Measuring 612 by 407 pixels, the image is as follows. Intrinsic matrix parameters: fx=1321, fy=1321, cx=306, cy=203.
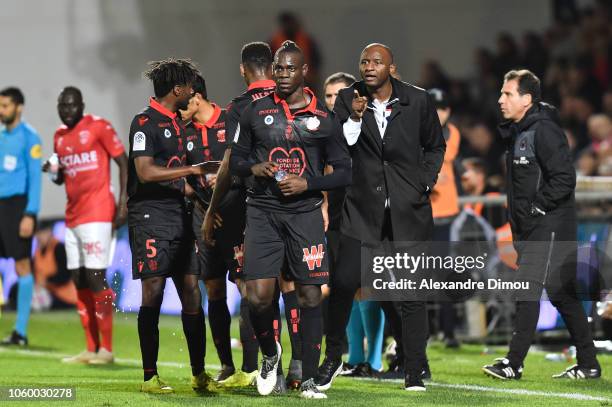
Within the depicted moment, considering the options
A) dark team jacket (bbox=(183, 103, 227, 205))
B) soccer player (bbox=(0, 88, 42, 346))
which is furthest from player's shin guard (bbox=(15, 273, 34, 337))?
dark team jacket (bbox=(183, 103, 227, 205))

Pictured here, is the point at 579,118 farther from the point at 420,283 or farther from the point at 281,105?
the point at 281,105

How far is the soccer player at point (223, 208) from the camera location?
880cm

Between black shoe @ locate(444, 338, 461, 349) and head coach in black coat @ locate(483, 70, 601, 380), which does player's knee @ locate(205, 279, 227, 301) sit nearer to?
head coach in black coat @ locate(483, 70, 601, 380)

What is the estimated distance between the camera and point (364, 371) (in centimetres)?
987

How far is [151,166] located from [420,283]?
2.60 metres

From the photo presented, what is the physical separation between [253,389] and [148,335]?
0.82 metres

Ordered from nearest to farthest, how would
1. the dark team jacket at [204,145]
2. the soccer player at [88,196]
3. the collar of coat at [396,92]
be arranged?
the collar of coat at [396,92]
the dark team jacket at [204,145]
the soccer player at [88,196]

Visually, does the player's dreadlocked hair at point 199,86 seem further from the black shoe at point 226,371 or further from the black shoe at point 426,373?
the black shoe at point 426,373

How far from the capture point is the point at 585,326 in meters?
9.72

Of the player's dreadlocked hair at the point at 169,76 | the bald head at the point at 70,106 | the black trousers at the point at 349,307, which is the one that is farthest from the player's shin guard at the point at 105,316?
the player's dreadlocked hair at the point at 169,76

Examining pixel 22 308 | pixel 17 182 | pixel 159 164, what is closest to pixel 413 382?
pixel 159 164

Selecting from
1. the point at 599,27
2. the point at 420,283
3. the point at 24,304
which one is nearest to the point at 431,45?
the point at 599,27

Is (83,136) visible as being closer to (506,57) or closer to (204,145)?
(204,145)

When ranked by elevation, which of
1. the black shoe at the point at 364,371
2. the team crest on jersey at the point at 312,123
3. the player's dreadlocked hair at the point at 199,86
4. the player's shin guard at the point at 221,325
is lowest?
the black shoe at the point at 364,371
